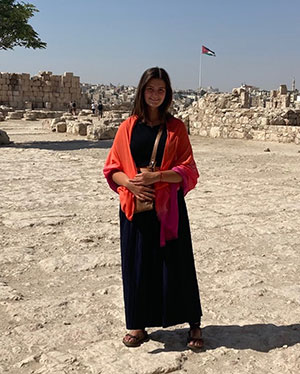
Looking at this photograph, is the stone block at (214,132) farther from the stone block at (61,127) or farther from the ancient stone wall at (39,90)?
the ancient stone wall at (39,90)

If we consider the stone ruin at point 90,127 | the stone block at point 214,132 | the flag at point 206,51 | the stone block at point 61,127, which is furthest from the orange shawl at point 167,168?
the flag at point 206,51

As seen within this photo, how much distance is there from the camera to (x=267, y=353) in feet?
9.19

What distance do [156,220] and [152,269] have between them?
0.29 metres

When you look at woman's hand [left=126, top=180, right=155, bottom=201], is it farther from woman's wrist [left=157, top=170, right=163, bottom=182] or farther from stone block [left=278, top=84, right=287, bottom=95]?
stone block [left=278, top=84, right=287, bottom=95]

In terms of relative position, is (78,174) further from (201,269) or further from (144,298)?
(144,298)

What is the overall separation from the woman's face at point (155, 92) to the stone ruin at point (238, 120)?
13435 millimetres

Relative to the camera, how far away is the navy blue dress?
108 inches

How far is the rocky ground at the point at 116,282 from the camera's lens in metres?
2.72

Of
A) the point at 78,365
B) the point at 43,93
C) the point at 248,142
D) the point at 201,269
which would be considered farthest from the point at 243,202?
the point at 43,93

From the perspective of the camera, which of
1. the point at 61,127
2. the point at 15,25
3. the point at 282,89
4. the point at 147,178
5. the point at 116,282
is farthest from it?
the point at 282,89

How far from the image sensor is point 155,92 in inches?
109

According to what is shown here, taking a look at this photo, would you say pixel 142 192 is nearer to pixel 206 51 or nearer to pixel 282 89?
pixel 206 51

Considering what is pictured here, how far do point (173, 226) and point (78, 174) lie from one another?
22.2ft

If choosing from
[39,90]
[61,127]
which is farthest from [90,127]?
[39,90]
